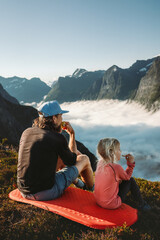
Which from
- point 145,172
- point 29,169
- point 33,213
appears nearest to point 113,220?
point 33,213

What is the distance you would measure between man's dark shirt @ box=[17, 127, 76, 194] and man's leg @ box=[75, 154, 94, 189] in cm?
79

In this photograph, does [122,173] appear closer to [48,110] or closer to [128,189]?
[128,189]

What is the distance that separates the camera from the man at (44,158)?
4.14 meters

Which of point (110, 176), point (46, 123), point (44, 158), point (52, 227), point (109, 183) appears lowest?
point (52, 227)

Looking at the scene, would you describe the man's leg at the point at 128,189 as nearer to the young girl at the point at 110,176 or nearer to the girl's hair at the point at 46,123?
the young girl at the point at 110,176

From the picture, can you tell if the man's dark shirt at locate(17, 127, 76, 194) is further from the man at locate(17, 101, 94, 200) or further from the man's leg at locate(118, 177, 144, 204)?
the man's leg at locate(118, 177, 144, 204)

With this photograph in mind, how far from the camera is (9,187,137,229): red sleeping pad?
4141 millimetres

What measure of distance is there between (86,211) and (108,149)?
1.60 metres

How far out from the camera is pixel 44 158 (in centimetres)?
416

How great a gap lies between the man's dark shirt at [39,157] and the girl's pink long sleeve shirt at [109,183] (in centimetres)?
105

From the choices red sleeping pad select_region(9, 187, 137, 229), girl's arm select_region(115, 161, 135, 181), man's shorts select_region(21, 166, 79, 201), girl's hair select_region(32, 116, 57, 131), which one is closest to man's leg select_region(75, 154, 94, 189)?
man's shorts select_region(21, 166, 79, 201)

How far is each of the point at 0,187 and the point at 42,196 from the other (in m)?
2.43

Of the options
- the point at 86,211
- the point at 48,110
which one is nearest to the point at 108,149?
the point at 86,211

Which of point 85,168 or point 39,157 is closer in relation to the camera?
point 39,157
